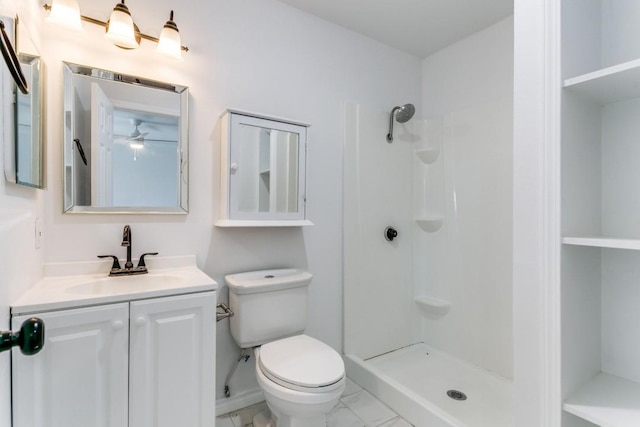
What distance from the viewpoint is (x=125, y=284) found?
4.42 ft

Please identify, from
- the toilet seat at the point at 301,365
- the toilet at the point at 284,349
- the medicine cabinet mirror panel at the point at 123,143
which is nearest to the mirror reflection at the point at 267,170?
the medicine cabinet mirror panel at the point at 123,143

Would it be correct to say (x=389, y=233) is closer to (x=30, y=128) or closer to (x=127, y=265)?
(x=127, y=265)

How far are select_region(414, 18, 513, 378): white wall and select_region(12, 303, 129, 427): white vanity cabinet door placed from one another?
2098 millimetres

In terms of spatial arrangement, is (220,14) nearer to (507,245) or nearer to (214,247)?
(214,247)

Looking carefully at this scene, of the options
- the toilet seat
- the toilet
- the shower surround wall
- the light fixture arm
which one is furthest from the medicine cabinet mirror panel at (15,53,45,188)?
the shower surround wall

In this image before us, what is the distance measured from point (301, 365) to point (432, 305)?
1.39 m

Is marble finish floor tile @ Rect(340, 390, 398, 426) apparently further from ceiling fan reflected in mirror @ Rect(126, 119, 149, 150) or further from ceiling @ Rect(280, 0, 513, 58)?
ceiling @ Rect(280, 0, 513, 58)

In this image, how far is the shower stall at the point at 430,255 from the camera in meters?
2.09

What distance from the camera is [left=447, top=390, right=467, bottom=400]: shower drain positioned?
1.91 m

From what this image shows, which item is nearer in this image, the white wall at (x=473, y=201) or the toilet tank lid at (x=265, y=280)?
the toilet tank lid at (x=265, y=280)

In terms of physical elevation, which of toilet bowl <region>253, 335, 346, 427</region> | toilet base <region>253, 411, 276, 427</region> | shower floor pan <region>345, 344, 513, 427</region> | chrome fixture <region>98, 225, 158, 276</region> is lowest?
toilet base <region>253, 411, 276, 427</region>

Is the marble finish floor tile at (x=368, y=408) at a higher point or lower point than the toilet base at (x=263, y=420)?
lower

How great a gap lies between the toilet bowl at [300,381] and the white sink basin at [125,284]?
1.88 feet

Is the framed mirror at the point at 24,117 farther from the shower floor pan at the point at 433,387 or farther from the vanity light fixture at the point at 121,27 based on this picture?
the shower floor pan at the point at 433,387
